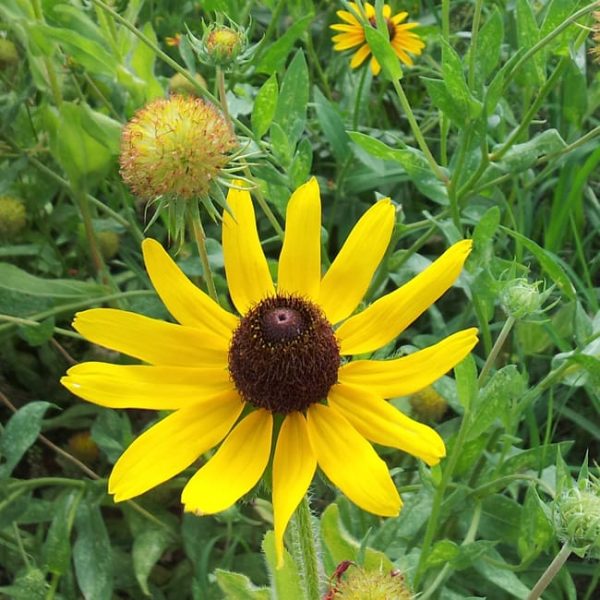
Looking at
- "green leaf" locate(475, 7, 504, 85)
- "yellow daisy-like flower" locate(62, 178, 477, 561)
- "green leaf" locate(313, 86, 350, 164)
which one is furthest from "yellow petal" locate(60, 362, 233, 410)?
"green leaf" locate(313, 86, 350, 164)

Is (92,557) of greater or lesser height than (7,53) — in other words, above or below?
below

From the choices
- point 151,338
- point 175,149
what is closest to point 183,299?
point 151,338

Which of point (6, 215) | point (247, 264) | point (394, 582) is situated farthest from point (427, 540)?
point (6, 215)

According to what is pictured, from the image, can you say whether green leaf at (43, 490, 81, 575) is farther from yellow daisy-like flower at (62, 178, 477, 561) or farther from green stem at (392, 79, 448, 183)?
green stem at (392, 79, 448, 183)

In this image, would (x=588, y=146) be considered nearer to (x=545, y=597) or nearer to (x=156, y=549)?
(x=545, y=597)

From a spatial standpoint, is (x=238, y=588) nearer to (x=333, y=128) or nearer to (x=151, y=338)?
(x=151, y=338)

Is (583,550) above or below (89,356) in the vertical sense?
above
